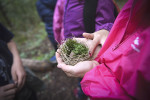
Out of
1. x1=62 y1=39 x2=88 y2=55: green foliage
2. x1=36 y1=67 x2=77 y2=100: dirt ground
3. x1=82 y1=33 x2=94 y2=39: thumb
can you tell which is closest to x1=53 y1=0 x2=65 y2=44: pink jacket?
x1=62 y1=39 x2=88 y2=55: green foliage

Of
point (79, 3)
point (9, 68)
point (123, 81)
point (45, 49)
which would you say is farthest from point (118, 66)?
point (45, 49)

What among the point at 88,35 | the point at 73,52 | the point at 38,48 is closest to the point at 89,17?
the point at 88,35

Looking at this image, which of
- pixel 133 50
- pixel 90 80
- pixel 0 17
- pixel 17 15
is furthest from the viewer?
pixel 17 15

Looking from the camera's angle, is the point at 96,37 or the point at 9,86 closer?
the point at 96,37

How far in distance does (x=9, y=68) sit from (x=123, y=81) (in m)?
2.36

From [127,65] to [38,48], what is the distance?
6009 mm

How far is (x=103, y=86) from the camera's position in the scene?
1.08 metres

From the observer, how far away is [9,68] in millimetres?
2250

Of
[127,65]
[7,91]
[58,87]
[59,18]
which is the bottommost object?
[58,87]

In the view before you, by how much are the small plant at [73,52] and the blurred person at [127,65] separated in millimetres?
213

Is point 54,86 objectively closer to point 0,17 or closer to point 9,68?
point 9,68

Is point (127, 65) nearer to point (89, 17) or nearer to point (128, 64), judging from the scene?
point (128, 64)

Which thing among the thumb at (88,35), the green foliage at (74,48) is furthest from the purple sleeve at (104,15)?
the green foliage at (74,48)

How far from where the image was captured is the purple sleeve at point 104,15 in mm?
1744
